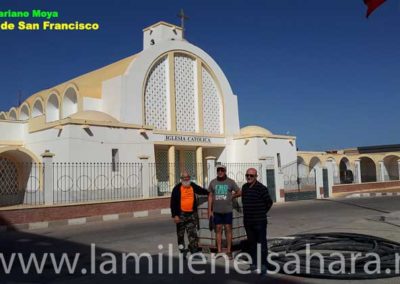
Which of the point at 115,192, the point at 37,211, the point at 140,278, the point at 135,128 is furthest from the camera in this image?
the point at 135,128

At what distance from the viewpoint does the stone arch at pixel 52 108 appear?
28.8 metres

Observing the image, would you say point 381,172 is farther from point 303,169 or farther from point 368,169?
point 368,169

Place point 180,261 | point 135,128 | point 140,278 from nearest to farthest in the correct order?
point 140,278 → point 180,261 → point 135,128

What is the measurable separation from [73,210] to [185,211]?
8154 millimetres

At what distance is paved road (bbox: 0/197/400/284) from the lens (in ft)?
21.6

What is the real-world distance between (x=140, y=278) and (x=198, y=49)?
77.6 feet

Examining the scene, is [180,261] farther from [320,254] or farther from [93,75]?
[93,75]

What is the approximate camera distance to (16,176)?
21625mm

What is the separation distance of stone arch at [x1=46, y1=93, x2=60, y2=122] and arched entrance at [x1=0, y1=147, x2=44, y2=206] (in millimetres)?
7427

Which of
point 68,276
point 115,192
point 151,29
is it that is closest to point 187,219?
point 68,276

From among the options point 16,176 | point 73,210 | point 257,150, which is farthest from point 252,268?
point 257,150

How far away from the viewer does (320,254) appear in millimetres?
7867

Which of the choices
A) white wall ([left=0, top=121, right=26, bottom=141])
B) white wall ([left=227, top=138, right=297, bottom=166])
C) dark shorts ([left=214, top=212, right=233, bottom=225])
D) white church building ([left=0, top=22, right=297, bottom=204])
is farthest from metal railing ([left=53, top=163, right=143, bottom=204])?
dark shorts ([left=214, top=212, right=233, bottom=225])

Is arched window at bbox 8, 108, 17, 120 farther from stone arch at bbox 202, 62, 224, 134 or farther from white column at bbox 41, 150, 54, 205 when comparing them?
white column at bbox 41, 150, 54, 205
